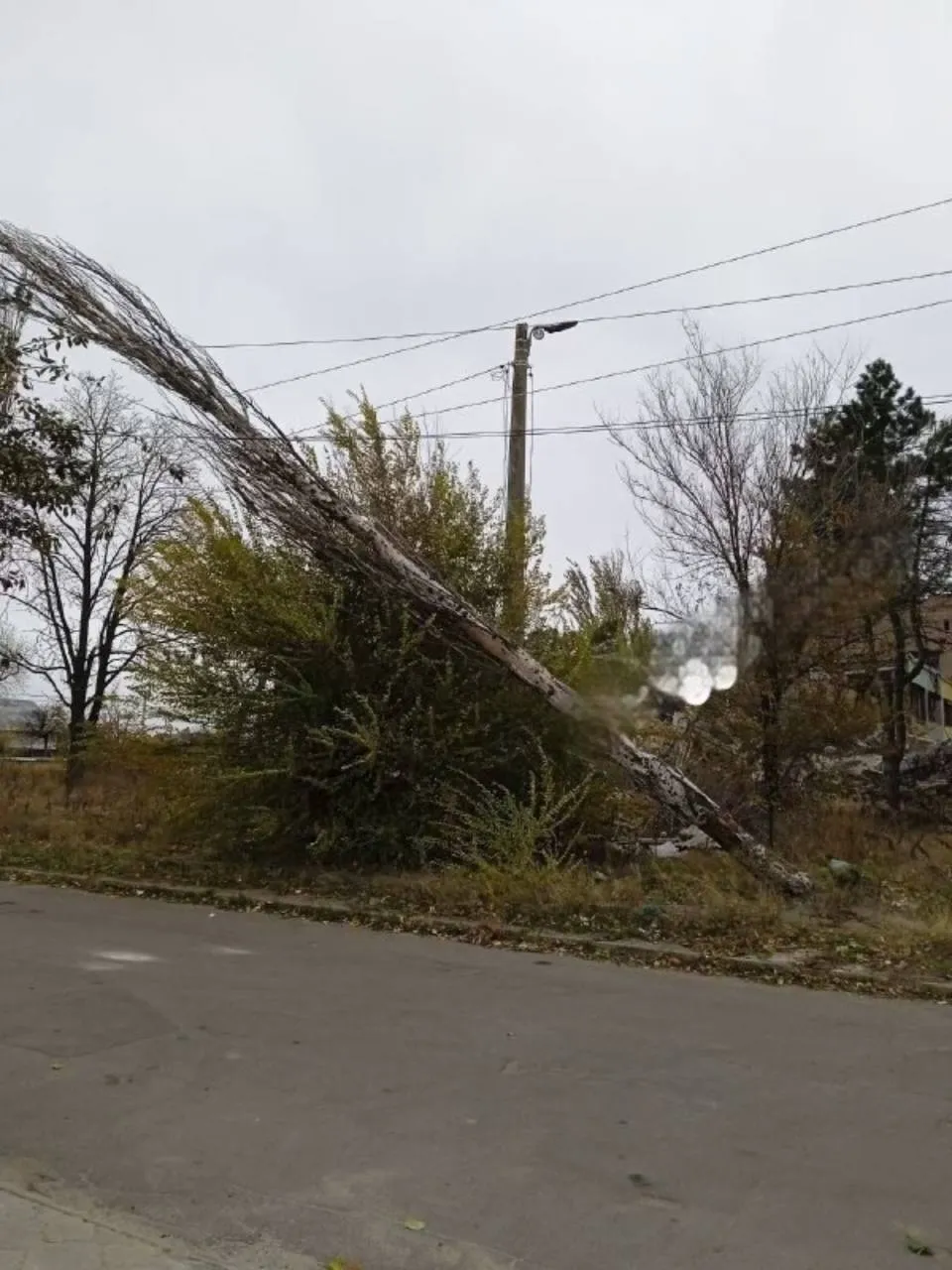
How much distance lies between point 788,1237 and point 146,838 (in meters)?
12.3

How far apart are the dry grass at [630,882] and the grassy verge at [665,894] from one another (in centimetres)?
2

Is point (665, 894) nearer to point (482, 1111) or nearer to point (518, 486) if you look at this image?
point (482, 1111)

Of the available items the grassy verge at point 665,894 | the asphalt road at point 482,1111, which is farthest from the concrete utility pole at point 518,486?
the asphalt road at point 482,1111

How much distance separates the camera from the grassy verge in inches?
333

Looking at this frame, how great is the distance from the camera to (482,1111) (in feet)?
16.5

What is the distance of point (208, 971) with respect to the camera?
313 inches

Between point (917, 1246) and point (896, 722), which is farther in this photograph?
point (896, 722)

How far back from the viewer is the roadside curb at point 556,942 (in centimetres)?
759

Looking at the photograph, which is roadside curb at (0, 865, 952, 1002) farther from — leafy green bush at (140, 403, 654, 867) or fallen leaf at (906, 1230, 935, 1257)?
fallen leaf at (906, 1230, 935, 1257)

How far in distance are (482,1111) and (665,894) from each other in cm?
526

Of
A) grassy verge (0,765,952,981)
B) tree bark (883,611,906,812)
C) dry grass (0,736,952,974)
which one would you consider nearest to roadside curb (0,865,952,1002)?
grassy verge (0,765,952,981)

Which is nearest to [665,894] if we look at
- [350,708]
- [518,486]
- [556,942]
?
[556,942]

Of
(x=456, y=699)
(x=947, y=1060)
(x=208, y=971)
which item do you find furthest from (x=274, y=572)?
(x=947, y=1060)

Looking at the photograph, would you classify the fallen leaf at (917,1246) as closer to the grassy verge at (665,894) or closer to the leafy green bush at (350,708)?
the grassy verge at (665,894)
